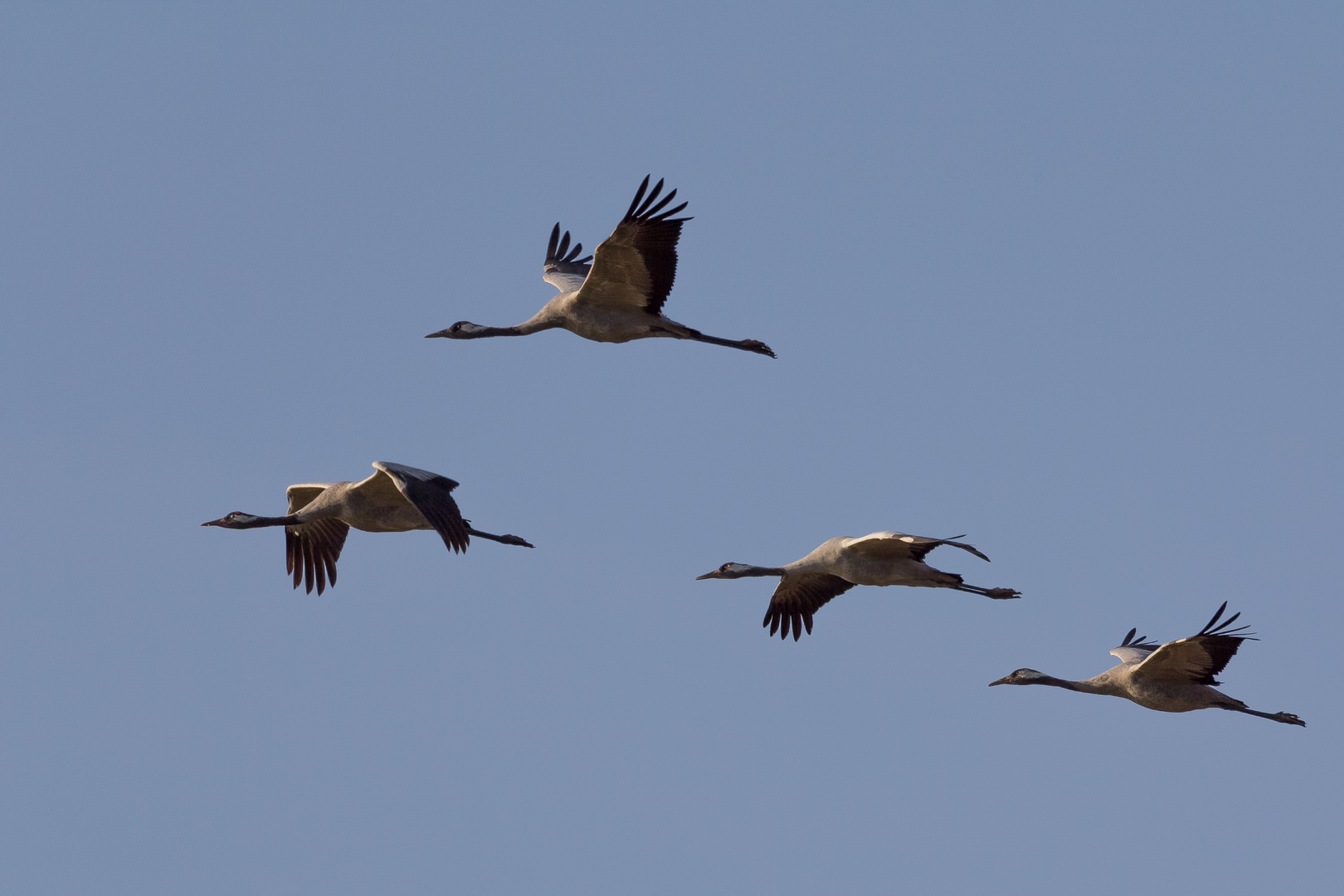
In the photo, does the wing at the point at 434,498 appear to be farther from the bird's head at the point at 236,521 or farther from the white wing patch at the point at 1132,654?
the white wing patch at the point at 1132,654

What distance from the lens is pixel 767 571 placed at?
59.9 feet

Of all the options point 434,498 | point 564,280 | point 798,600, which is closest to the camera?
point 434,498

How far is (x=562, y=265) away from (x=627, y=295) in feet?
10.7

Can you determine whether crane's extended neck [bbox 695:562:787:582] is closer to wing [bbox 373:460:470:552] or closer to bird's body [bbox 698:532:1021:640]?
bird's body [bbox 698:532:1021:640]

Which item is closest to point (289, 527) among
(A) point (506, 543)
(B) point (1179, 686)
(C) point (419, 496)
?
(A) point (506, 543)

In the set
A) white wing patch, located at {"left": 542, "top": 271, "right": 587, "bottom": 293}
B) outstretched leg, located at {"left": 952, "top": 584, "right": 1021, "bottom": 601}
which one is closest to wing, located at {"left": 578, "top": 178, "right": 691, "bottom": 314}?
white wing patch, located at {"left": 542, "top": 271, "right": 587, "bottom": 293}

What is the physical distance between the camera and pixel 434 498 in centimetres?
1504

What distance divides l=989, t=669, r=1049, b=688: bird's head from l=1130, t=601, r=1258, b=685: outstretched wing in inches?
48.3

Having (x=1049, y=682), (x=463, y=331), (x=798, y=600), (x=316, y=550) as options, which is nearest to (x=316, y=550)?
(x=316, y=550)

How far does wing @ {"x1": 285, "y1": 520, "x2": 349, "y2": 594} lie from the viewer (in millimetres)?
18406

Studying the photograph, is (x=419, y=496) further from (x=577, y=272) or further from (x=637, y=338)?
(x=577, y=272)

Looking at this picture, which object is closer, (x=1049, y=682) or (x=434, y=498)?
(x=434, y=498)

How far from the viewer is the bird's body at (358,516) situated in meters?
14.9

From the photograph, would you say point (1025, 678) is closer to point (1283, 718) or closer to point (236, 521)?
point (1283, 718)
